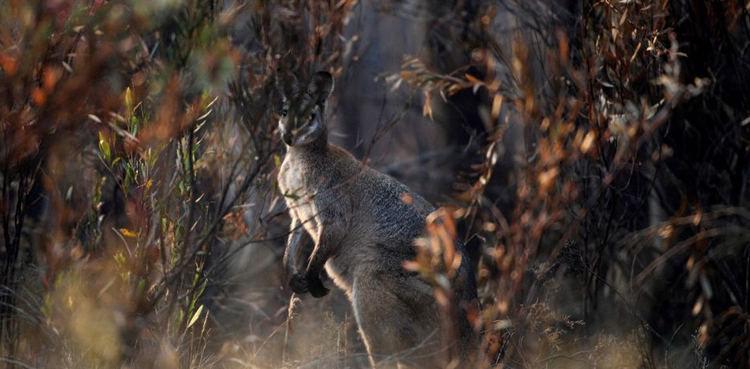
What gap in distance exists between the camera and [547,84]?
6.70 m

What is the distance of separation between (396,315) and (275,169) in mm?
1147

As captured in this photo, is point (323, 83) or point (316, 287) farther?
point (316, 287)

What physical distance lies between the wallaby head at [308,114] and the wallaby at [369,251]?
0.01 meters

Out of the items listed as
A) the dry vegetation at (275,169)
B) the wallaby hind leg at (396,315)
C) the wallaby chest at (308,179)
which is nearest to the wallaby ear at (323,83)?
the dry vegetation at (275,169)

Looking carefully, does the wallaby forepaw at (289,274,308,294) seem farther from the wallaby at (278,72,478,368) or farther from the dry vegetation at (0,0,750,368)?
the dry vegetation at (0,0,750,368)

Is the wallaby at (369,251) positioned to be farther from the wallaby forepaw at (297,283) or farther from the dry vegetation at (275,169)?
the dry vegetation at (275,169)

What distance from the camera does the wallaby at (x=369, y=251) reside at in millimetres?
5316

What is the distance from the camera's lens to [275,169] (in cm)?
526

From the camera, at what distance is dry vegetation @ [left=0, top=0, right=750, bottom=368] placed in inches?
138

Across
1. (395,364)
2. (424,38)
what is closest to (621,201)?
(395,364)

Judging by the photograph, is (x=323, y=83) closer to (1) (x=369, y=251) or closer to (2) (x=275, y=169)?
(2) (x=275, y=169)

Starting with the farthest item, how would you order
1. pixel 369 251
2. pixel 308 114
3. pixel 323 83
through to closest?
pixel 369 251 < pixel 323 83 < pixel 308 114

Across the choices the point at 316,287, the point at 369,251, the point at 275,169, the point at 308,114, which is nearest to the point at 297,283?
the point at 316,287

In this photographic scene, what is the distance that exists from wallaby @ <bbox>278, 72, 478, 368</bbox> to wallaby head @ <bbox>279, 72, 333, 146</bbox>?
0.04ft
